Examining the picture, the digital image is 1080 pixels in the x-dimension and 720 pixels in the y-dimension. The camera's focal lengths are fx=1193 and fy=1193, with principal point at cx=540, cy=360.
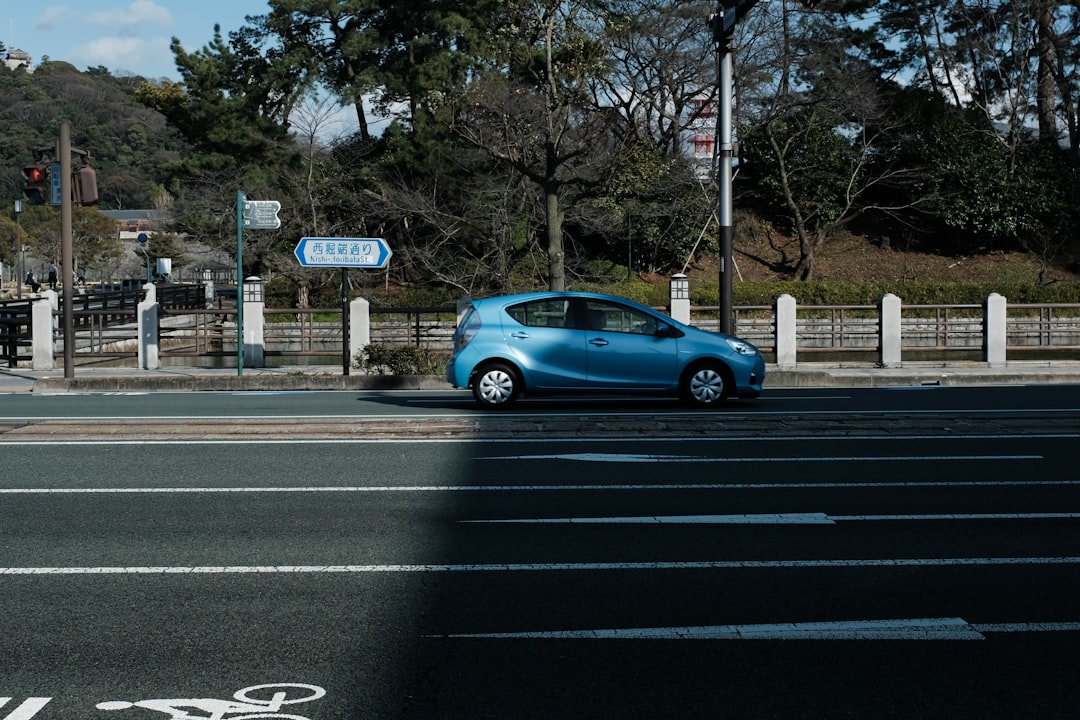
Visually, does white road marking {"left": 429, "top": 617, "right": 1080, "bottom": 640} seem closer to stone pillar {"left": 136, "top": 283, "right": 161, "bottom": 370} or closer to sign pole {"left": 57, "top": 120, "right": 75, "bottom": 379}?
sign pole {"left": 57, "top": 120, "right": 75, "bottom": 379}

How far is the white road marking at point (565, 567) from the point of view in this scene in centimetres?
709

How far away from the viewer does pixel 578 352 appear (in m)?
16.0

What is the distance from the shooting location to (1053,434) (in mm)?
13180

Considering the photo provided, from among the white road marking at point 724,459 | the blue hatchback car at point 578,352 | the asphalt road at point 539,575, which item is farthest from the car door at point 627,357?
the white road marking at point 724,459

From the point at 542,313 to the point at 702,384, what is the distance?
2.36m

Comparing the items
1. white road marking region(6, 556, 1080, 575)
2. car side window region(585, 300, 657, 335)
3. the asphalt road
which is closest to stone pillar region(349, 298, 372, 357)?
car side window region(585, 300, 657, 335)

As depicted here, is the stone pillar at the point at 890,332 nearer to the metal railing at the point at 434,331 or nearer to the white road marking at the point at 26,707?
the metal railing at the point at 434,331

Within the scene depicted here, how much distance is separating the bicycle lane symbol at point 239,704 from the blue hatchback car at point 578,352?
36.1 ft

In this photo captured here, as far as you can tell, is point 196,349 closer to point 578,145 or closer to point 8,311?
point 8,311

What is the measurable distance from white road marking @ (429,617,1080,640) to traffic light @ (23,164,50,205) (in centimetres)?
1792

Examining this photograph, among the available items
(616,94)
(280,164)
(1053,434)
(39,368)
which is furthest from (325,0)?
(1053,434)

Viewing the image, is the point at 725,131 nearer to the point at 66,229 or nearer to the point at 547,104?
the point at 66,229

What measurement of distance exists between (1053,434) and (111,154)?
11964 centimetres

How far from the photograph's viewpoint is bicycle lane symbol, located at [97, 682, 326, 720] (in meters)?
4.74
